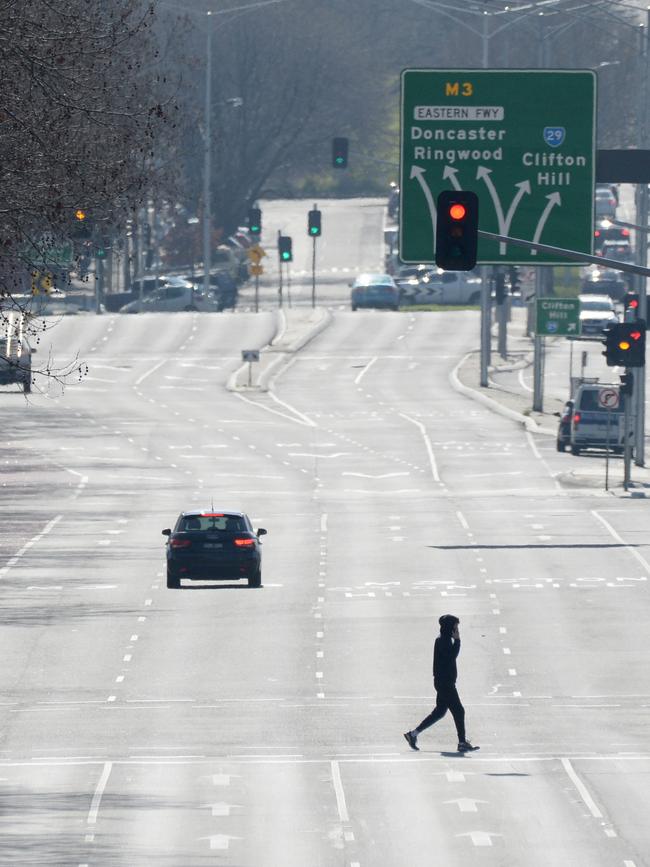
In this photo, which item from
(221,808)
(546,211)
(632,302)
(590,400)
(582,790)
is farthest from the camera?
(590,400)

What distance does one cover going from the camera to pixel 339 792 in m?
20.5

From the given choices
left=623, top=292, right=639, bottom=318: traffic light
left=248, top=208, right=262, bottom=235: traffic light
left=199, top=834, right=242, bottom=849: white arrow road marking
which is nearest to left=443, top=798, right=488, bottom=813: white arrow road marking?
left=199, top=834, right=242, bottom=849: white arrow road marking

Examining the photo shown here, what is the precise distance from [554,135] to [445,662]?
19.7m

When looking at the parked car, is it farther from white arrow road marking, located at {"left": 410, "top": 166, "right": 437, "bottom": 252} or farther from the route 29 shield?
white arrow road marking, located at {"left": 410, "top": 166, "right": 437, "bottom": 252}

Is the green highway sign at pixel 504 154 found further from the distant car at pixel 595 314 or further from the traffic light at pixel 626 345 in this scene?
the distant car at pixel 595 314

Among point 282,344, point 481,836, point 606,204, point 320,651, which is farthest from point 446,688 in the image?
point 606,204

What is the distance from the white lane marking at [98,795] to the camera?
1921 centimetres

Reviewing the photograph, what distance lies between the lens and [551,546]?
44.1 metres

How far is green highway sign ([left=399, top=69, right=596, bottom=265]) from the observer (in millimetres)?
39656

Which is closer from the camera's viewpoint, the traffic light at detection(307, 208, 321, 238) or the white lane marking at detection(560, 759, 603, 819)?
the white lane marking at detection(560, 759, 603, 819)

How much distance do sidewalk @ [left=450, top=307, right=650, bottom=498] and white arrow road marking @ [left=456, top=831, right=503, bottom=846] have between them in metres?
36.4

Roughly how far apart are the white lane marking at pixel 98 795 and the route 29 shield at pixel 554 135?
70.7 feet

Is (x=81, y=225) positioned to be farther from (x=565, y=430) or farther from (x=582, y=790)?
(x=565, y=430)

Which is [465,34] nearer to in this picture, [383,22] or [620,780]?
[383,22]
